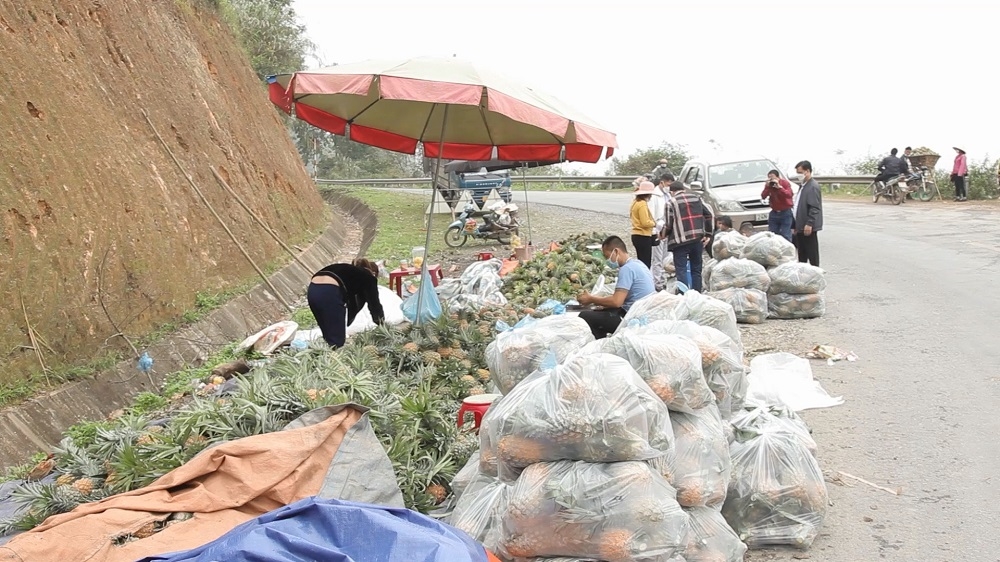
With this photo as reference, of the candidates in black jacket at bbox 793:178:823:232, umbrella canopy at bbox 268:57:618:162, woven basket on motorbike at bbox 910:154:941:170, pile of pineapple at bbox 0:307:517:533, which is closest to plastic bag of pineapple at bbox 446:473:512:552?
pile of pineapple at bbox 0:307:517:533

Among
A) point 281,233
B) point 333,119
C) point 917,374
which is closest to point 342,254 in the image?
point 281,233

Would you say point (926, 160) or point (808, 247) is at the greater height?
point (926, 160)

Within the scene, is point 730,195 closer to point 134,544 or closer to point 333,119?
point 333,119

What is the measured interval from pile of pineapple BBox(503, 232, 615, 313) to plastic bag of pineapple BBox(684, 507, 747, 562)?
5470 mm

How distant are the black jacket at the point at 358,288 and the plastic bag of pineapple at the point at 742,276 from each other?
4.48m

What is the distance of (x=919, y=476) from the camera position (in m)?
5.44

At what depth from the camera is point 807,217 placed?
37.6ft

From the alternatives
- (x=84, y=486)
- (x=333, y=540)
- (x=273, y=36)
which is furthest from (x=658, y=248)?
(x=273, y=36)

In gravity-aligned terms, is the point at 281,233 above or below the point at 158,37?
below

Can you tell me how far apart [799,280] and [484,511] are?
23.5ft

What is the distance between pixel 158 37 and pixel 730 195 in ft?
33.9

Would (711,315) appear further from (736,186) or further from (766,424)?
(736,186)

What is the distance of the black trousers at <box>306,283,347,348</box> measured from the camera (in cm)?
774

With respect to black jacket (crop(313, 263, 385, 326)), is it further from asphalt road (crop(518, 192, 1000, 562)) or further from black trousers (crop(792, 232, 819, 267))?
black trousers (crop(792, 232, 819, 267))
